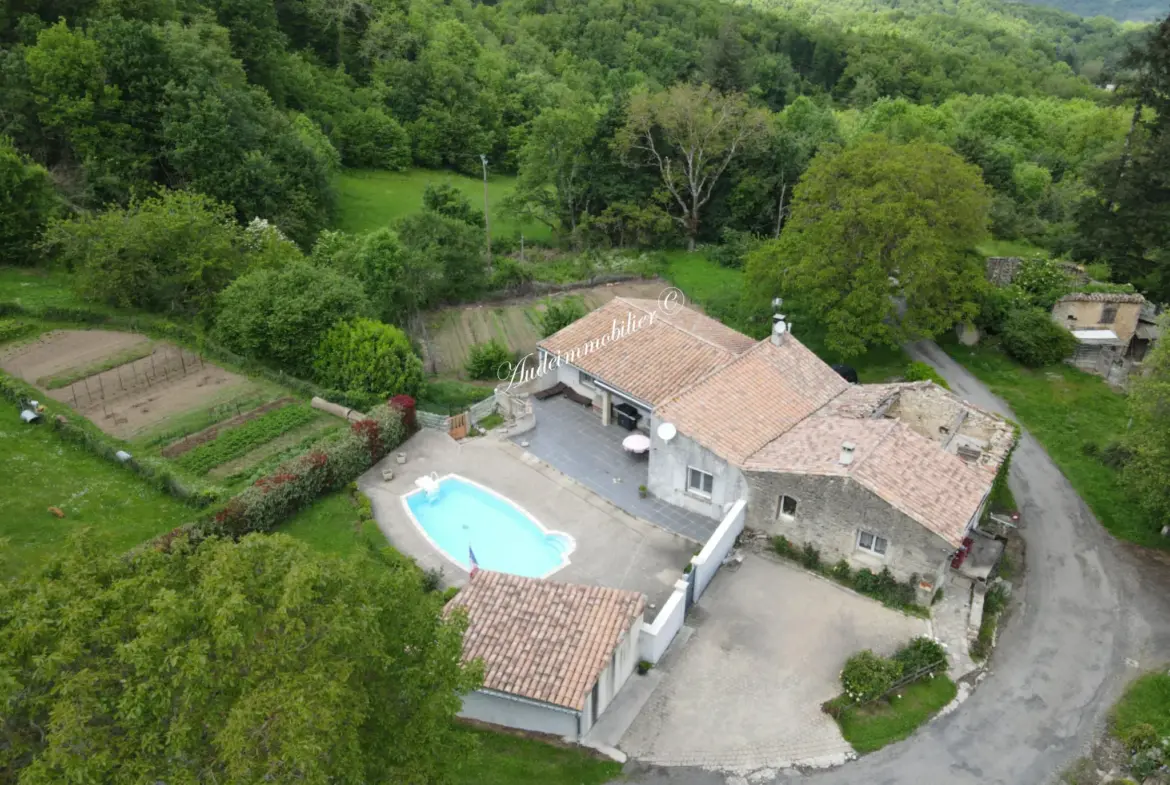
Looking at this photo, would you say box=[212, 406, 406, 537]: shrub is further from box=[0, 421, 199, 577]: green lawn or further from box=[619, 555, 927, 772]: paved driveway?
box=[619, 555, 927, 772]: paved driveway

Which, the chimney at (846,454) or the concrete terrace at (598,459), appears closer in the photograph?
the chimney at (846,454)

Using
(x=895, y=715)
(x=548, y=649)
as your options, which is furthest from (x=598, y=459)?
(x=895, y=715)

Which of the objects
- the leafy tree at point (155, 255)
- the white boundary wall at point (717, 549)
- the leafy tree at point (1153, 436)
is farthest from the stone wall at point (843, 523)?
the leafy tree at point (155, 255)

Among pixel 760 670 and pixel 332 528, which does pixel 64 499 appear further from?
pixel 760 670

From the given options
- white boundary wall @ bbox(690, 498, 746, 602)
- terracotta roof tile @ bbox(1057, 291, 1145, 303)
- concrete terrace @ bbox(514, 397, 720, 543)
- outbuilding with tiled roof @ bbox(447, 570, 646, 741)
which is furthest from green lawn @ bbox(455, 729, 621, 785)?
terracotta roof tile @ bbox(1057, 291, 1145, 303)

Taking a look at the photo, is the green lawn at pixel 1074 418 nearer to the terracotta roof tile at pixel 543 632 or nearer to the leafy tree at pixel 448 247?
the terracotta roof tile at pixel 543 632

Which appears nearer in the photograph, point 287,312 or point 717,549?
point 717,549
